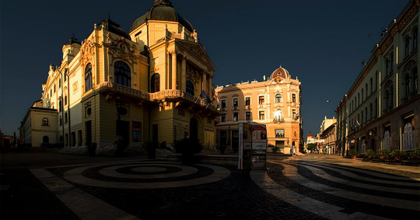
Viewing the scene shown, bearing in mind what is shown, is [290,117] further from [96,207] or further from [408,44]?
[96,207]

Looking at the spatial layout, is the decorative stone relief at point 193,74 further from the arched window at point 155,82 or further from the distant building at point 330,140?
the distant building at point 330,140

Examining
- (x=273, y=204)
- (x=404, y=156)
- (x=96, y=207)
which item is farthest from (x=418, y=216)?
(x=404, y=156)

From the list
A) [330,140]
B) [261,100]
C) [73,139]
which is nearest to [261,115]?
[261,100]

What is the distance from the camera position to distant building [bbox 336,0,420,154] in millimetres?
18516

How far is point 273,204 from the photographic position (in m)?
4.95

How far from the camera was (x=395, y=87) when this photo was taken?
21719 millimetres

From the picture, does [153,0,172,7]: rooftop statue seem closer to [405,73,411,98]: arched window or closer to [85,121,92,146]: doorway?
[85,121,92,146]: doorway

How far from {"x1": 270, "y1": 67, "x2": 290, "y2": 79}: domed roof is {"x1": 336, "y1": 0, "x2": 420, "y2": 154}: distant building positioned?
22435mm

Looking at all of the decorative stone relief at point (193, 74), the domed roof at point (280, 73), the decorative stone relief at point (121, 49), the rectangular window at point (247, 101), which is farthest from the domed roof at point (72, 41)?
the domed roof at point (280, 73)

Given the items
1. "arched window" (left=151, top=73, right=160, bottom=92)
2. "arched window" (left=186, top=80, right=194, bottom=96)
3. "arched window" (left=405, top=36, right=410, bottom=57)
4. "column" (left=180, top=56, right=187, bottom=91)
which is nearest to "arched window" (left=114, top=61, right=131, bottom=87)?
"arched window" (left=151, top=73, right=160, bottom=92)

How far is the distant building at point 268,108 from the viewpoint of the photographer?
51.5 meters

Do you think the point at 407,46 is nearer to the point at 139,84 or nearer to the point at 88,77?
the point at 139,84

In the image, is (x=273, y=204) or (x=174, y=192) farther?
(x=174, y=192)

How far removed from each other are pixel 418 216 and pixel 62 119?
46582 mm
